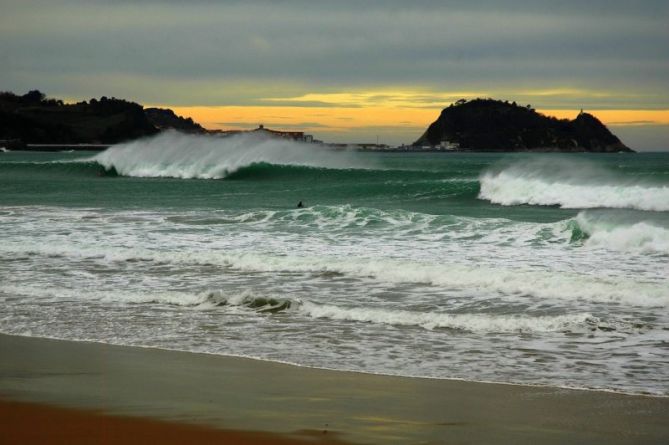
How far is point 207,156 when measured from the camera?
51.1m

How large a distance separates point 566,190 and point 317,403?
24463 millimetres

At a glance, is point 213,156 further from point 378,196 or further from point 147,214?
point 147,214

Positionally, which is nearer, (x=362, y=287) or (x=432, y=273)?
(x=362, y=287)

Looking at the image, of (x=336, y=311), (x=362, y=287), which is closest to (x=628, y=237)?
(x=362, y=287)

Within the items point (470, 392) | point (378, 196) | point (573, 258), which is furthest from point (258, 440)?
point (378, 196)

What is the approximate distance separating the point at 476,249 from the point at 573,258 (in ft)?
5.75

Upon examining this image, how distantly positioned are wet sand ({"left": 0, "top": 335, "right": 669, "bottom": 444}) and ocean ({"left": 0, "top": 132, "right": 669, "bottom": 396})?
49cm

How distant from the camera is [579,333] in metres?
9.13

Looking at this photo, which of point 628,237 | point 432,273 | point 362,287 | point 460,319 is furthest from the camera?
point 628,237

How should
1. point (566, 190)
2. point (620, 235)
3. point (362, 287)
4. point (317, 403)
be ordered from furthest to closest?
point (566, 190) → point (620, 235) → point (362, 287) → point (317, 403)

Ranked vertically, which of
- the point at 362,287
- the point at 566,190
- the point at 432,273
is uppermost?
the point at 566,190

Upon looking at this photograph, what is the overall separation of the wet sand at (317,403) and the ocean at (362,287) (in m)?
0.49

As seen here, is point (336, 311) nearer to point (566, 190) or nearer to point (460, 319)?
point (460, 319)

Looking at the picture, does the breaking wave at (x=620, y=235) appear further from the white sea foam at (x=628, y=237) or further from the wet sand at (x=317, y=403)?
the wet sand at (x=317, y=403)
